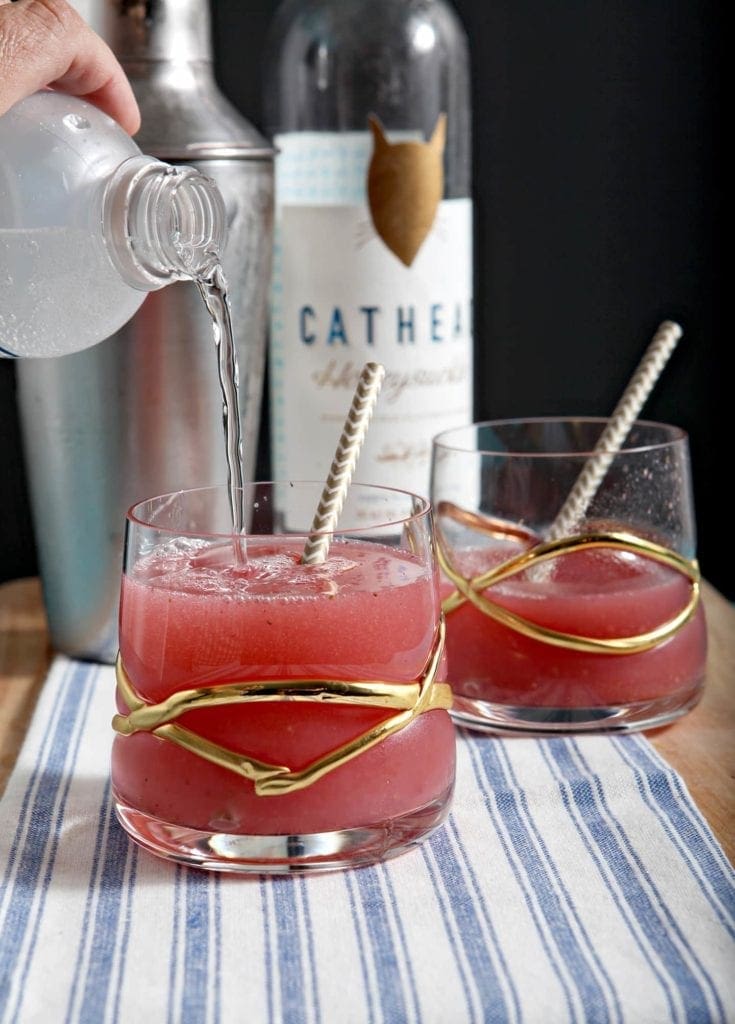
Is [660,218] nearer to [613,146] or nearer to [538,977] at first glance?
[613,146]

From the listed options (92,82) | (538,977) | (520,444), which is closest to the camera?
(538,977)

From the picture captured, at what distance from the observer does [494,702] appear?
933 millimetres

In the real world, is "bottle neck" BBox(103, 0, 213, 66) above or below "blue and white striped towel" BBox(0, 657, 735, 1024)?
above

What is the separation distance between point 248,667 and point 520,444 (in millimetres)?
347

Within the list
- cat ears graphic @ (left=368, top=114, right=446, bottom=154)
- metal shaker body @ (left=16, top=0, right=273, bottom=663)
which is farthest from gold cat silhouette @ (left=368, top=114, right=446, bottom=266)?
metal shaker body @ (left=16, top=0, right=273, bottom=663)

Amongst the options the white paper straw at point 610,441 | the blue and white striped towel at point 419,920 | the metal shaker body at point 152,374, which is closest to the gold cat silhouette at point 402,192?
the metal shaker body at point 152,374

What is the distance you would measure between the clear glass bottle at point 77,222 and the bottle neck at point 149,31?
0.22 m

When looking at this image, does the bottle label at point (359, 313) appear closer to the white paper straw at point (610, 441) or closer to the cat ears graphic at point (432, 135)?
the cat ears graphic at point (432, 135)

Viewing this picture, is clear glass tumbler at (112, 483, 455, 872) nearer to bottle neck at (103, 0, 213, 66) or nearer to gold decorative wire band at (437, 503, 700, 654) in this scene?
gold decorative wire band at (437, 503, 700, 654)

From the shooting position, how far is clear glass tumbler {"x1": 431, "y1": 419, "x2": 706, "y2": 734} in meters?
0.91

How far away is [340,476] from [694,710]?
14.2 inches

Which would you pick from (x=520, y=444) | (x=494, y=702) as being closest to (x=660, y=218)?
(x=520, y=444)

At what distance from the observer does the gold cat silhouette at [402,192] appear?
1.16 meters

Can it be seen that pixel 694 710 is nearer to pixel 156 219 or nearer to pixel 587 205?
pixel 156 219
